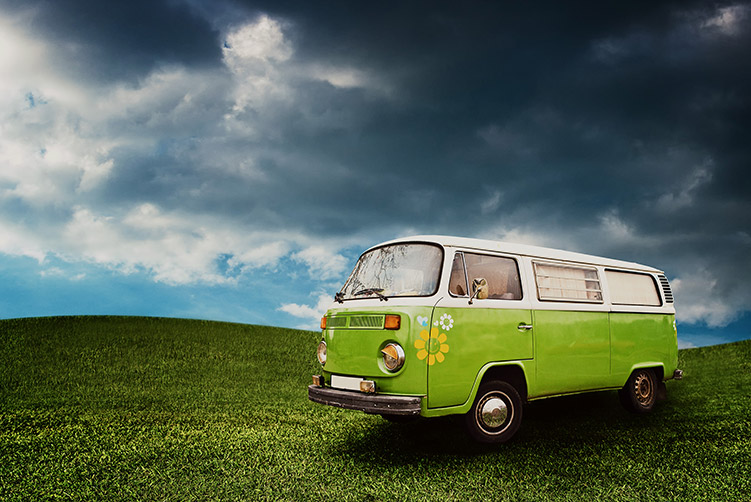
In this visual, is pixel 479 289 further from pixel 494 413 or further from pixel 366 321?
pixel 494 413

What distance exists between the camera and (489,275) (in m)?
6.69

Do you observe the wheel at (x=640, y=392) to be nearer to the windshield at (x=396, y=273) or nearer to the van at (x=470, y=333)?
the van at (x=470, y=333)

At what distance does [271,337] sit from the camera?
1953 centimetres

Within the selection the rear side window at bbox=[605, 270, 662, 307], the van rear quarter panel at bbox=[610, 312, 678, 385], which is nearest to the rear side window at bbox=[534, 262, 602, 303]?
the rear side window at bbox=[605, 270, 662, 307]

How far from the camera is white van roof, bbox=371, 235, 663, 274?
21.0 feet

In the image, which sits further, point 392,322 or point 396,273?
point 396,273

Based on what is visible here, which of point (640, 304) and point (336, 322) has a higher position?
point (640, 304)

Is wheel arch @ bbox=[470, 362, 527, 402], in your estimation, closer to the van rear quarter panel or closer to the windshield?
the windshield

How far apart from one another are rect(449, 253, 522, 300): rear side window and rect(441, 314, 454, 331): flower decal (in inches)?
12.3

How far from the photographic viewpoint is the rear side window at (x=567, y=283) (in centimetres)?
723

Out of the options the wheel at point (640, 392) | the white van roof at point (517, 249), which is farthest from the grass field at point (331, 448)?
the white van roof at point (517, 249)

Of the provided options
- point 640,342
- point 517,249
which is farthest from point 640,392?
point 517,249

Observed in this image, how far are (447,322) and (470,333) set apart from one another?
0.37m

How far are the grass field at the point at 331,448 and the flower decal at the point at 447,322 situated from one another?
5.25 feet
